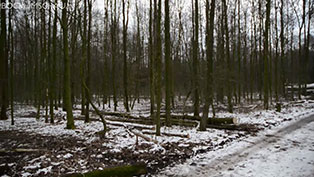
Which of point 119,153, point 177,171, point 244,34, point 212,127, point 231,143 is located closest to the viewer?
point 177,171

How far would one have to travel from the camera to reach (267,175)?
5395 millimetres

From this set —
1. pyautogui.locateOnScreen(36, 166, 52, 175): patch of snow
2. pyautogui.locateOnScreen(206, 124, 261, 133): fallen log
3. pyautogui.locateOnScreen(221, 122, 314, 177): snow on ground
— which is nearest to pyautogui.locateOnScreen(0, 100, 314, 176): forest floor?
pyautogui.locateOnScreen(36, 166, 52, 175): patch of snow

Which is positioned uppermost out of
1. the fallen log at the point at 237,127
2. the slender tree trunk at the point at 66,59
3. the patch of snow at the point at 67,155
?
the slender tree trunk at the point at 66,59

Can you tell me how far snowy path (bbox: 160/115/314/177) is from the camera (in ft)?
18.5

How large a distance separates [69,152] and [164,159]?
10.8ft

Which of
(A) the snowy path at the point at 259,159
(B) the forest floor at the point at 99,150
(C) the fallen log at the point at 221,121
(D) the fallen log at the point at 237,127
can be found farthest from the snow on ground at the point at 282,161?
(C) the fallen log at the point at 221,121

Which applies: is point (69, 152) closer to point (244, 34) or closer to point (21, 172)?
point (21, 172)

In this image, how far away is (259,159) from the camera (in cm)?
663

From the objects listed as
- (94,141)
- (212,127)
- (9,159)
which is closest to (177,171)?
(94,141)

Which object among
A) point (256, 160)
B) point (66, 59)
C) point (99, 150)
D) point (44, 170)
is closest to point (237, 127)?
point (256, 160)

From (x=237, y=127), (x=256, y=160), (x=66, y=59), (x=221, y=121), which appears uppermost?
(x=66, y=59)

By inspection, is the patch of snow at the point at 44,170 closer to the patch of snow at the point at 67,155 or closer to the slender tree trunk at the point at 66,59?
the patch of snow at the point at 67,155

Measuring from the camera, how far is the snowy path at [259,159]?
565 centimetres

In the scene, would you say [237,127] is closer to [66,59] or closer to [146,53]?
[66,59]
